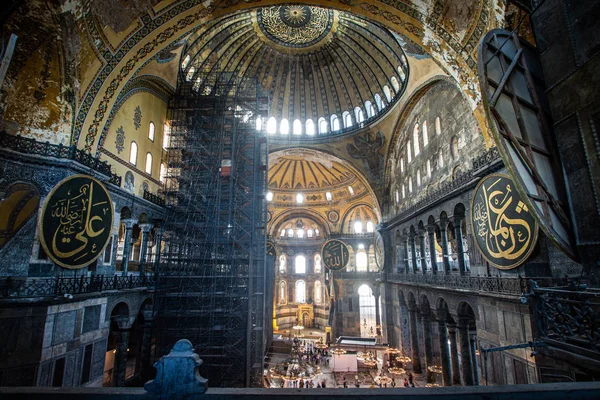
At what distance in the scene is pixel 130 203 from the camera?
42.6ft

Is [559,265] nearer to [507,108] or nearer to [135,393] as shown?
[507,108]

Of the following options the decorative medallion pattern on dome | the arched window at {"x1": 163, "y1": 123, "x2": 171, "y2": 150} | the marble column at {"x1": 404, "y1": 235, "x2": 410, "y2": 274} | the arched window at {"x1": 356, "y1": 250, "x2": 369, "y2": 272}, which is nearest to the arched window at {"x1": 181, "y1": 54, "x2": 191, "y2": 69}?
the arched window at {"x1": 163, "y1": 123, "x2": 171, "y2": 150}

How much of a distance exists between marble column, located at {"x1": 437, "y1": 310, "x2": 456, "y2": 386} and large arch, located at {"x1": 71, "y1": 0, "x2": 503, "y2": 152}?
27.0 feet

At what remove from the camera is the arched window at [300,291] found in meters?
31.8

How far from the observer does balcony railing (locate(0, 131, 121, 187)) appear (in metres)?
8.52

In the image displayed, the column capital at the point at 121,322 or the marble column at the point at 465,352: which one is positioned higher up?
the column capital at the point at 121,322

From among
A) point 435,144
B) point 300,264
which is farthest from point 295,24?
point 300,264

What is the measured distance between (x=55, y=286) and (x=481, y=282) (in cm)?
1246

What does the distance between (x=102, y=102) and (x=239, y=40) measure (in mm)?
11610

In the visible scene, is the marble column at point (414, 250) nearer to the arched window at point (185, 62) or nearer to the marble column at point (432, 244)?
the marble column at point (432, 244)

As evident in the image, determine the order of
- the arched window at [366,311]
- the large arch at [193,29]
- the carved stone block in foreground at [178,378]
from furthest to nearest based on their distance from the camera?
the arched window at [366,311] < the large arch at [193,29] < the carved stone block in foreground at [178,378]

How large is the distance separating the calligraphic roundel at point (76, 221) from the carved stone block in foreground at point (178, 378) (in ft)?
25.6

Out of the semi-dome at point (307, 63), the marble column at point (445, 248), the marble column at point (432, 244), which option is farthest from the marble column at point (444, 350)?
the semi-dome at point (307, 63)

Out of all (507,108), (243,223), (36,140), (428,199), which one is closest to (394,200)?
(428,199)
